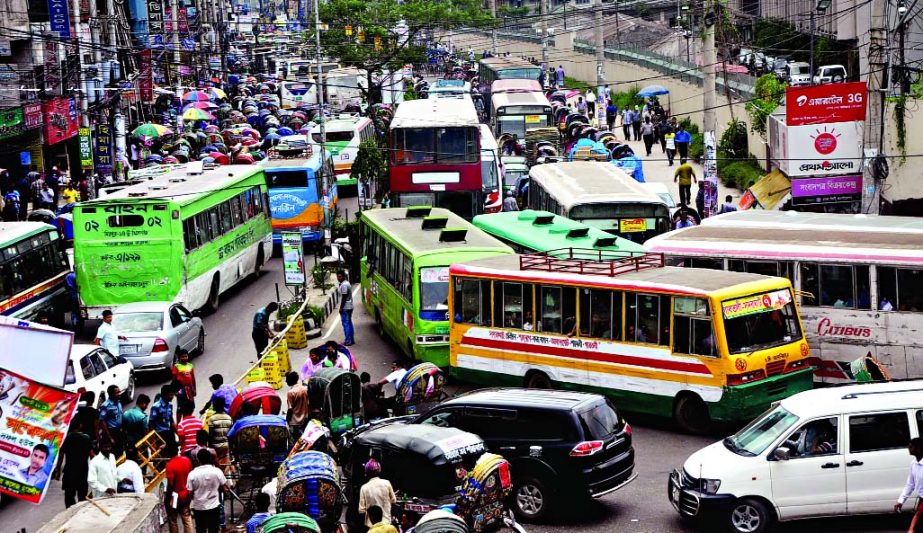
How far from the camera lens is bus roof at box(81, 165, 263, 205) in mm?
28172

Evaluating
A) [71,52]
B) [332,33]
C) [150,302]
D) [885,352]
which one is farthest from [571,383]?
[332,33]

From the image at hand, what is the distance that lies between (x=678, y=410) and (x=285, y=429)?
18.4ft

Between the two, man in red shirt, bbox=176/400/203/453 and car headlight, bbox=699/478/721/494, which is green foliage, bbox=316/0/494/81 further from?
car headlight, bbox=699/478/721/494

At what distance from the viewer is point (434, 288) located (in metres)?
22.7

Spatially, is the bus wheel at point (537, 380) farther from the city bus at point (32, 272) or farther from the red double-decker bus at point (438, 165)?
the red double-decker bus at point (438, 165)

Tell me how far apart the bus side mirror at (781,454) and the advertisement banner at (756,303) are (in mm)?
4173

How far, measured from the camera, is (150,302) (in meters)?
25.7

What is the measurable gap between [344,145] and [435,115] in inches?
580

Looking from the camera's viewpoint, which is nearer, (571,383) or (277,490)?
(277,490)

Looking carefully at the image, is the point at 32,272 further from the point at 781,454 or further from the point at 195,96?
the point at 195,96

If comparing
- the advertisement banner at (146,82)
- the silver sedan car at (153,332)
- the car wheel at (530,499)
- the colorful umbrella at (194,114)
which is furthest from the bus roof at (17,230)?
the advertisement banner at (146,82)

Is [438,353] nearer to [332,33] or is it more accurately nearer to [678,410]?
[678,410]

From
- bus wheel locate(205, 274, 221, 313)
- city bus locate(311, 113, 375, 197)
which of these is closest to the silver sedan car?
bus wheel locate(205, 274, 221, 313)

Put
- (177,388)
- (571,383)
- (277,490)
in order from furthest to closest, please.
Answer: (571,383)
(177,388)
(277,490)
